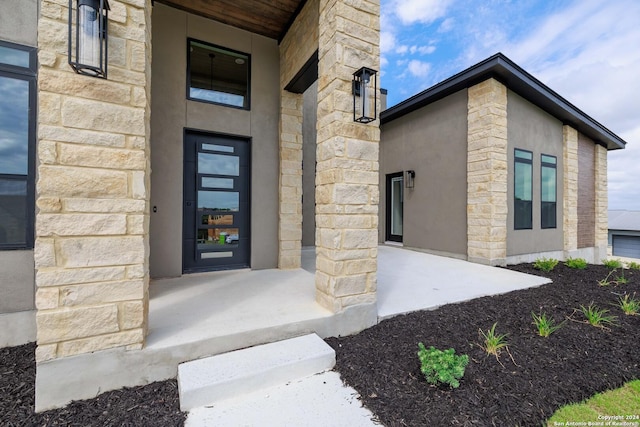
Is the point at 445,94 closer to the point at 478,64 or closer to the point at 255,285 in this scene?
the point at 478,64

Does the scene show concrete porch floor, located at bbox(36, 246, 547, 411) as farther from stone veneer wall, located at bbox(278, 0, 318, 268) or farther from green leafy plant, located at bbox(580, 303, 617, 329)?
→ green leafy plant, located at bbox(580, 303, 617, 329)

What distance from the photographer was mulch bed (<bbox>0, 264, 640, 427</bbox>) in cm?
158

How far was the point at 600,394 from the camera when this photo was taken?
6.01ft

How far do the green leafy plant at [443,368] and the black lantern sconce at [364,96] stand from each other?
6.77 feet

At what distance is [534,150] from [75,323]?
8365 mm

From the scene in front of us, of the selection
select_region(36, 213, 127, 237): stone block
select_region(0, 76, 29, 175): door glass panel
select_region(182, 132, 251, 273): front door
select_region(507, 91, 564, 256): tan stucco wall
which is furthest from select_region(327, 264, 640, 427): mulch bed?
select_region(0, 76, 29, 175): door glass panel

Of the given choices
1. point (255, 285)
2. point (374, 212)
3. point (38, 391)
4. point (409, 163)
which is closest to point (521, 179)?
point (409, 163)

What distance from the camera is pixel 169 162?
145 inches

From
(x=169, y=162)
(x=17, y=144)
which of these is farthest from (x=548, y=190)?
(x=17, y=144)

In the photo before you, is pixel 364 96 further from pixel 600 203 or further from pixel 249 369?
pixel 600 203

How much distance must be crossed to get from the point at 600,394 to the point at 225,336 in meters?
2.71

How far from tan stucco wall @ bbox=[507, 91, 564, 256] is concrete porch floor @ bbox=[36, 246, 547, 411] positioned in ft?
6.32

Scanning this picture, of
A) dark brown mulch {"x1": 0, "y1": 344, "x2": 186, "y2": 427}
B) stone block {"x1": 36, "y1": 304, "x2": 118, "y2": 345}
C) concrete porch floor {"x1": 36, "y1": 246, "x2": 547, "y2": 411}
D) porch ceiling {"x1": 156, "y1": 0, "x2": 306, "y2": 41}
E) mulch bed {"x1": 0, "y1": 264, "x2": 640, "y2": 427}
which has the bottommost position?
dark brown mulch {"x1": 0, "y1": 344, "x2": 186, "y2": 427}

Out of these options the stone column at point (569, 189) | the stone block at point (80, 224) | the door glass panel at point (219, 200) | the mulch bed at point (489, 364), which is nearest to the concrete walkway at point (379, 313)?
the mulch bed at point (489, 364)
